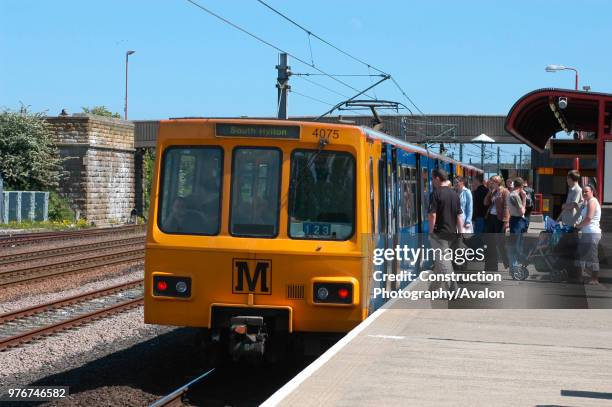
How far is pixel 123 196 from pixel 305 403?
44789 mm

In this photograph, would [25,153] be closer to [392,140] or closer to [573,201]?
[573,201]

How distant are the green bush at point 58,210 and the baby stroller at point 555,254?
105 feet

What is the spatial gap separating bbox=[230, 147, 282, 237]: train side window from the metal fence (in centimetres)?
3197

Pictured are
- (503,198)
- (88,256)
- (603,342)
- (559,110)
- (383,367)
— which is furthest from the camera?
(88,256)

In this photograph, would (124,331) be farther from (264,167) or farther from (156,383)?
(264,167)

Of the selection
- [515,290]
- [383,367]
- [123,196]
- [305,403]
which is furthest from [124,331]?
[123,196]

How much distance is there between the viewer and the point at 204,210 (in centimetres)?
998

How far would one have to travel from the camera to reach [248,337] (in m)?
9.66

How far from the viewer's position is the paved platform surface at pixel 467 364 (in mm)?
7145

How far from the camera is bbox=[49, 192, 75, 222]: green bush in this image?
45219mm

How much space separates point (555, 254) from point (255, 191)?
275 inches

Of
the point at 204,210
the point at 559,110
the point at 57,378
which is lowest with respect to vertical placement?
the point at 57,378

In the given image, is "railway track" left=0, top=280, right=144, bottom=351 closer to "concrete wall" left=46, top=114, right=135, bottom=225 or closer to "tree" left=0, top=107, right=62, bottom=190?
"tree" left=0, top=107, right=62, bottom=190

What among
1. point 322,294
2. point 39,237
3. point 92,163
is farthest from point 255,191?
point 92,163
